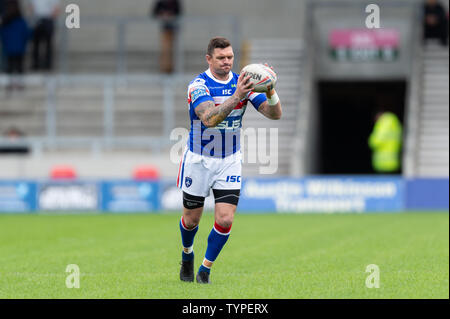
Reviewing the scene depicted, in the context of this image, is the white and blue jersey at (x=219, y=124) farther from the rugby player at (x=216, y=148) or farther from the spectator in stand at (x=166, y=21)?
the spectator in stand at (x=166, y=21)

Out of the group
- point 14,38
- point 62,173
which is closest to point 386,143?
point 62,173

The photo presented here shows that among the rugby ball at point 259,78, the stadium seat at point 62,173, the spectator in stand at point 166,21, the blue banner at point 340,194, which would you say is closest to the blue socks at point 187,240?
the rugby ball at point 259,78

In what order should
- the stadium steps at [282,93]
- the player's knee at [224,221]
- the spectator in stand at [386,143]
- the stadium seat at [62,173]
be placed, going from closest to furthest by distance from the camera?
the player's knee at [224,221]
the spectator in stand at [386,143]
the stadium seat at [62,173]
the stadium steps at [282,93]

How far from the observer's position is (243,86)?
8664mm

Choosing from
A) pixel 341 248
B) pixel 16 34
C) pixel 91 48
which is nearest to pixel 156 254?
pixel 341 248

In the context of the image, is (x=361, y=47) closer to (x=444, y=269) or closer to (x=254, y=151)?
(x=254, y=151)

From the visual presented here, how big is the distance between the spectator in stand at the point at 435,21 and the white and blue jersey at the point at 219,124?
17.5 metres

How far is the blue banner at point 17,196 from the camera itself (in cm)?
2273

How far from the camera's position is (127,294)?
8.60m

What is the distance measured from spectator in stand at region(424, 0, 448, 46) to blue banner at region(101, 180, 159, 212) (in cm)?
883

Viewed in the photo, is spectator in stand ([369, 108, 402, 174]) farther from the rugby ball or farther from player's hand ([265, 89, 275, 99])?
the rugby ball

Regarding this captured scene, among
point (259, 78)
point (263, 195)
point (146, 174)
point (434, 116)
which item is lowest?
point (263, 195)

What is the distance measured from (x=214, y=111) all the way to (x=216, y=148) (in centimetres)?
63

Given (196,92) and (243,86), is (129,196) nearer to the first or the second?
(196,92)
